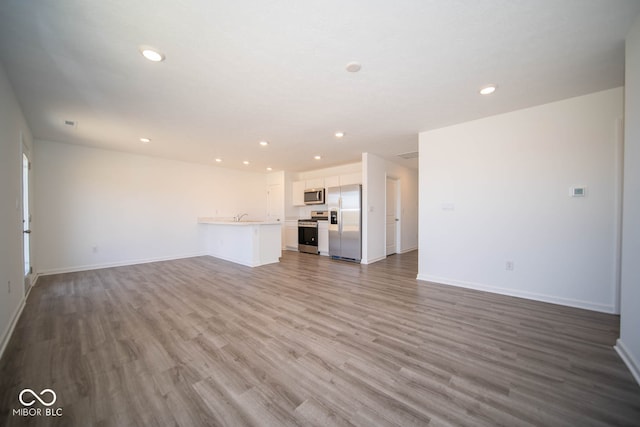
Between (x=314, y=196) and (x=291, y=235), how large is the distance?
1.50m

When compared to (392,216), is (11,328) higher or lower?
lower

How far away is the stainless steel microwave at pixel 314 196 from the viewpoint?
6.66 m

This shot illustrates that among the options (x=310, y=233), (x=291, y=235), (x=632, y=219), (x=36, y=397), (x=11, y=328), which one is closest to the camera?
(x=36, y=397)

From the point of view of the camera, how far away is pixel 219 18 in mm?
1603

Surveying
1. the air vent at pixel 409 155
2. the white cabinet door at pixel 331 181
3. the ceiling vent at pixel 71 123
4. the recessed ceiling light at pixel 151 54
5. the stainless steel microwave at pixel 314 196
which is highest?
the ceiling vent at pixel 71 123

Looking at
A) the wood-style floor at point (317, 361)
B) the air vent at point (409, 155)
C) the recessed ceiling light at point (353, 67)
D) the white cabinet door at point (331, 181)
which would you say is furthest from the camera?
the white cabinet door at point (331, 181)

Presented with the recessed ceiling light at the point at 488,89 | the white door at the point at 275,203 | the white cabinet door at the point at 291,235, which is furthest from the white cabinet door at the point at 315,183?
the recessed ceiling light at the point at 488,89

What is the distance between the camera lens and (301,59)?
6.68 ft

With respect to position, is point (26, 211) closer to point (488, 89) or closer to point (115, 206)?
point (115, 206)

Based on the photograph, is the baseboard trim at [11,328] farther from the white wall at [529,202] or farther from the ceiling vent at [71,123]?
the white wall at [529,202]

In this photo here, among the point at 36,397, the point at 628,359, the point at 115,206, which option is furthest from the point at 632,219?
the point at 115,206

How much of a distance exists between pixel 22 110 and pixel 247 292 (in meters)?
3.79

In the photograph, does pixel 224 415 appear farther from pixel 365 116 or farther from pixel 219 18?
pixel 365 116

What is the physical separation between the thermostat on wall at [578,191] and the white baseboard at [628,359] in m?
1.66
